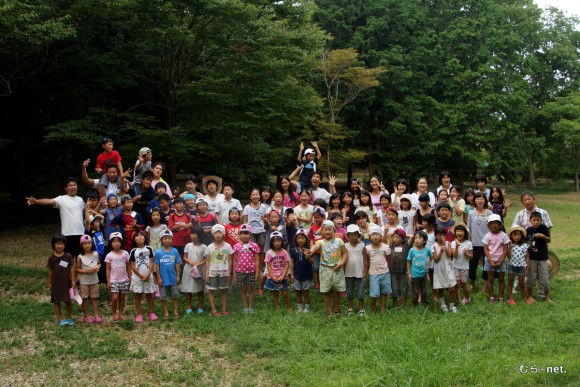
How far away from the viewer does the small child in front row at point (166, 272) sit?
266 inches

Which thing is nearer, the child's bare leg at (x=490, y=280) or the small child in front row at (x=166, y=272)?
the small child in front row at (x=166, y=272)

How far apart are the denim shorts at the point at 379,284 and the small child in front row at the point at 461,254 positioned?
3.49 feet

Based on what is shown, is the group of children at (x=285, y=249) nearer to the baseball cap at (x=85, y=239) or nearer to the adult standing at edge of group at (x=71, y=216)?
the baseball cap at (x=85, y=239)

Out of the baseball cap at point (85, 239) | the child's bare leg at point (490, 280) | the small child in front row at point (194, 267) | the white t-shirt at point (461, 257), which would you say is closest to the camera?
the baseball cap at point (85, 239)

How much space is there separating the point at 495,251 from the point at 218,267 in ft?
13.5

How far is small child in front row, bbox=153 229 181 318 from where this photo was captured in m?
6.77

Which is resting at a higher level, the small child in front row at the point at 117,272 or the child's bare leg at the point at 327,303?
the small child in front row at the point at 117,272

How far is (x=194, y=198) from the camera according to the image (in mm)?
7914

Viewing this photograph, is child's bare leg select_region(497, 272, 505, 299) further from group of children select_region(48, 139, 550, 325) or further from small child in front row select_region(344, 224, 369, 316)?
small child in front row select_region(344, 224, 369, 316)

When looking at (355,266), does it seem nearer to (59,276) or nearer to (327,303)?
(327,303)

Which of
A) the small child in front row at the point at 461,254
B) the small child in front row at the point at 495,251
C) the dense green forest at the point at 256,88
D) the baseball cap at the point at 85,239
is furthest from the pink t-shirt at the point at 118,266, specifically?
the dense green forest at the point at 256,88

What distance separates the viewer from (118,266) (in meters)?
6.62

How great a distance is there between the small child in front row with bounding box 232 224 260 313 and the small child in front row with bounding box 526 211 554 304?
407cm

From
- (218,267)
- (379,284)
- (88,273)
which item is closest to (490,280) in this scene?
(379,284)
